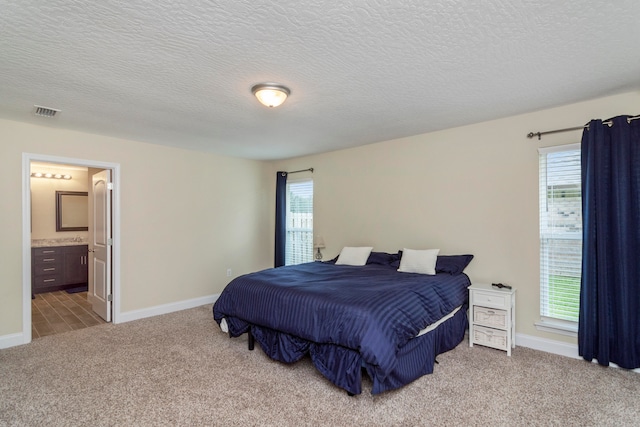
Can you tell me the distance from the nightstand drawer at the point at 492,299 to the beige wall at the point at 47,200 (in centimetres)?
740

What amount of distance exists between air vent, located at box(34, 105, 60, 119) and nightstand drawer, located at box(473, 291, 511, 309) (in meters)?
4.66

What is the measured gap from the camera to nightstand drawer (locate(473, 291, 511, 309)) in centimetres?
320

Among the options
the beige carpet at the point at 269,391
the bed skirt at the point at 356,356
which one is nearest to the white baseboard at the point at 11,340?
the beige carpet at the point at 269,391

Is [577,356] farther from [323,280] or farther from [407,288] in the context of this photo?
[323,280]

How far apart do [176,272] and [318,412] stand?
3.45 meters

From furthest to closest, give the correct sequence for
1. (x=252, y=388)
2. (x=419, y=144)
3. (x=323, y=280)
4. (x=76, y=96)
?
(x=419, y=144) → (x=323, y=280) → (x=76, y=96) → (x=252, y=388)

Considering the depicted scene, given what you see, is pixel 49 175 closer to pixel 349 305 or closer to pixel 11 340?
pixel 11 340

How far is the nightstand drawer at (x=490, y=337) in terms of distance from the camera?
3232 mm

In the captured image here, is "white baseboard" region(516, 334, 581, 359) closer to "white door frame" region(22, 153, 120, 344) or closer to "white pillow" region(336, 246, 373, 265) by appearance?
"white pillow" region(336, 246, 373, 265)

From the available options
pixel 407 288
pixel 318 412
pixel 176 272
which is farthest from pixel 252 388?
pixel 176 272

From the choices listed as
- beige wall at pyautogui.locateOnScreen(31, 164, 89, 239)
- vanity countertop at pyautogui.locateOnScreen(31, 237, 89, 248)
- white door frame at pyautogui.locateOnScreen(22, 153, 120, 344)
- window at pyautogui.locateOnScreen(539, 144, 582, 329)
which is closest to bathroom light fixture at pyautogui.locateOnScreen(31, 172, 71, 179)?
beige wall at pyautogui.locateOnScreen(31, 164, 89, 239)

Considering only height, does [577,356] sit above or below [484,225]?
below

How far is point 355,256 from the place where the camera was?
4.49m

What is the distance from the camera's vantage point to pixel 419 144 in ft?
14.1
